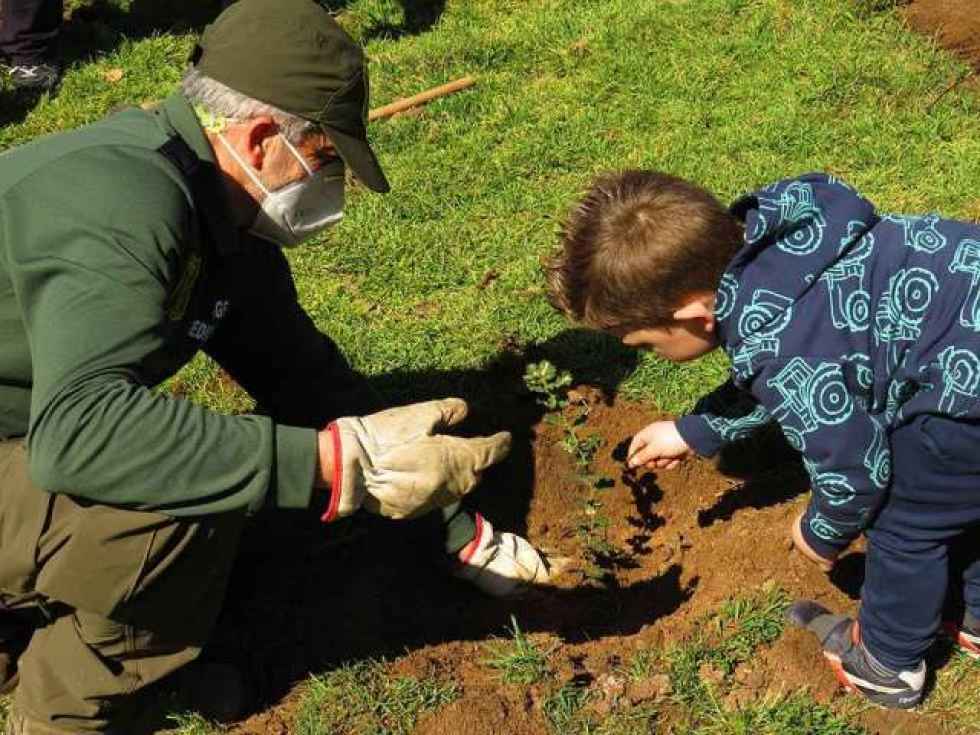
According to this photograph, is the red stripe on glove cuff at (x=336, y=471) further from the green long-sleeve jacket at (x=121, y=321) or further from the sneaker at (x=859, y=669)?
the sneaker at (x=859, y=669)

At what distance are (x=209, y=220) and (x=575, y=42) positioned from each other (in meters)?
3.75

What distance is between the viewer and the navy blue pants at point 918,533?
97.2 inches

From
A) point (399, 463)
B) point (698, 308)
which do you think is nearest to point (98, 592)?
point (399, 463)

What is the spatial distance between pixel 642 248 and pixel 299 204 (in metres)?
0.88

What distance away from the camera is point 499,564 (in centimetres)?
332

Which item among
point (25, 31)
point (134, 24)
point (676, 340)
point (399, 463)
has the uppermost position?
point (676, 340)

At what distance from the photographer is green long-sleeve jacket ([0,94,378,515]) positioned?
2254 mm

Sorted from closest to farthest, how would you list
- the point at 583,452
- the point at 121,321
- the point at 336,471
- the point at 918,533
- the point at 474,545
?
the point at 121,321 → the point at 336,471 → the point at 918,533 → the point at 474,545 → the point at 583,452

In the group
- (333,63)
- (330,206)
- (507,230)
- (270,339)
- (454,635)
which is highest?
(333,63)

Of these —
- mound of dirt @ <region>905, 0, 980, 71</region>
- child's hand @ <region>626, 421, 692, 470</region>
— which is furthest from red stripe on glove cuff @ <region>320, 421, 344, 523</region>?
mound of dirt @ <region>905, 0, 980, 71</region>

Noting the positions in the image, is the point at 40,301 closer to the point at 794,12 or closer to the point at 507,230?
the point at 507,230

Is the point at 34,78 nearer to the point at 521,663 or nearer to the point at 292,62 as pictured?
the point at 292,62

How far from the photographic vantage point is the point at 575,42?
5969 millimetres

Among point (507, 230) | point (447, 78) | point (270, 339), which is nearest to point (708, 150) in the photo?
point (507, 230)
